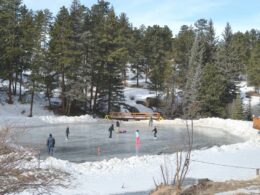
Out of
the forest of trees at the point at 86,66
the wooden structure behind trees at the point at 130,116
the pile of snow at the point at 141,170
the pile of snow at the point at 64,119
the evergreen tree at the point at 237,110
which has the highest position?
Answer: the forest of trees at the point at 86,66

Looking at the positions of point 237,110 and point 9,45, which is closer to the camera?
point 9,45

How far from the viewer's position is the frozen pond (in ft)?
93.1

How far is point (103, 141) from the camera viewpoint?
3497 centimetres

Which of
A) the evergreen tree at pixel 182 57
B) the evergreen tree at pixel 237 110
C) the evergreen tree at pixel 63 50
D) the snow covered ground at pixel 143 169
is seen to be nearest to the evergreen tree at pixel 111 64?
the evergreen tree at pixel 63 50

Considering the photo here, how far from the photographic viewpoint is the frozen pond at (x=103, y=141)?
93.1 feet

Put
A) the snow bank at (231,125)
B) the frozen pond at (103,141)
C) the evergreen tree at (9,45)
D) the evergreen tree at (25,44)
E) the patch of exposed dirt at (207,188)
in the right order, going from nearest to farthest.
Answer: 1. the patch of exposed dirt at (207,188)
2. the frozen pond at (103,141)
3. the snow bank at (231,125)
4. the evergreen tree at (9,45)
5. the evergreen tree at (25,44)

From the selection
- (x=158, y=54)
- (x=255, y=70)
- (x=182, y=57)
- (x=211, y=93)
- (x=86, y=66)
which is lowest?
(x=211, y=93)

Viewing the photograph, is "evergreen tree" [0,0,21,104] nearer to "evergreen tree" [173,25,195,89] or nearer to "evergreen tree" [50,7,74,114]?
"evergreen tree" [50,7,74,114]

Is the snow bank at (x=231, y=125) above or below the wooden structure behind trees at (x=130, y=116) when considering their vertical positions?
below

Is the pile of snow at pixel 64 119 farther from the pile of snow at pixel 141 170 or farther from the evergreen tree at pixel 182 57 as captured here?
the pile of snow at pixel 141 170

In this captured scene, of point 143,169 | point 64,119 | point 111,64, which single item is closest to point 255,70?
point 111,64

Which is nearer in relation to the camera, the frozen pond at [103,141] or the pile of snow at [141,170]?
the pile of snow at [141,170]

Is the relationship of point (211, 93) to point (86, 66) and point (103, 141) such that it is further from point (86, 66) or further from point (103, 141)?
point (103, 141)

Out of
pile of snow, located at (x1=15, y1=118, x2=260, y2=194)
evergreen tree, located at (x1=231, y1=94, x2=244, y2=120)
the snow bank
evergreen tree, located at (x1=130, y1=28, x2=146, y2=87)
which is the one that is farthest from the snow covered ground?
evergreen tree, located at (x1=130, y1=28, x2=146, y2=87)
